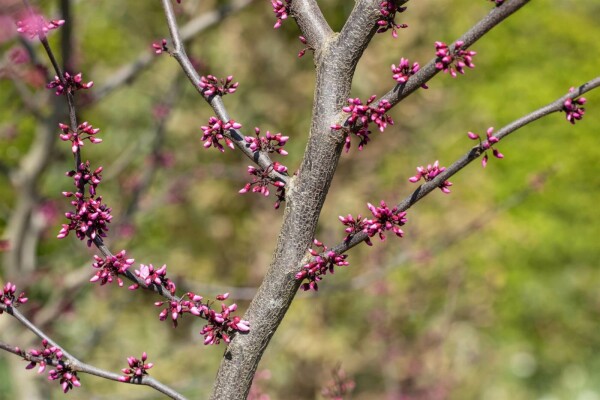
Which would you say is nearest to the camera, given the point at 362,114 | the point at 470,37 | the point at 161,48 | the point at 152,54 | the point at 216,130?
the point at 470,37

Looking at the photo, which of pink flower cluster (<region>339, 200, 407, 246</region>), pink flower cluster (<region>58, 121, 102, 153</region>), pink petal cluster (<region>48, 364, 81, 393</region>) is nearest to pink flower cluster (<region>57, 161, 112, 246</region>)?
pink flower cluster (<region>58, 121, 102, 153</region>)

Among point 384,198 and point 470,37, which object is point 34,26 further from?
point 384,198

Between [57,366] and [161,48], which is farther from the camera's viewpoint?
[161,48]

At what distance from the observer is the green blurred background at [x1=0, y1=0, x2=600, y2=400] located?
9.52 metres

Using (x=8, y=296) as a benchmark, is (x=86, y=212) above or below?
above

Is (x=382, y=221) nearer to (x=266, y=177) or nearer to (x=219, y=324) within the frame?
(x=266, y=177)

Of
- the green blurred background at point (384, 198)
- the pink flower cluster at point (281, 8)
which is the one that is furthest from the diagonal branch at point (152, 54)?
the pink flower cluster at point (281, 8)

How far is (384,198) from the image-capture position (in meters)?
7.59

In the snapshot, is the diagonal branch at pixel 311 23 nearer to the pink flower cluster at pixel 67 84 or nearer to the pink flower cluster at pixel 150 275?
the pink flower cluster at pixel 67 84

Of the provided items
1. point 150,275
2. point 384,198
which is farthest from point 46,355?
point 384,198

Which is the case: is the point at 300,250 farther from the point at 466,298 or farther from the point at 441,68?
the point at 466,298

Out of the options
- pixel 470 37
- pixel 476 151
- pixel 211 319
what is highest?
pixel 470 37

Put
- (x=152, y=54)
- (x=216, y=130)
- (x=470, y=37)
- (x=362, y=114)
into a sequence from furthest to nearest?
(x=152, y=54), (x=216, y=130), (x=362, y=114), (x=470, y=37)


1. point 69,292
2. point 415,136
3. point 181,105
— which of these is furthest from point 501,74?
point 69,292
